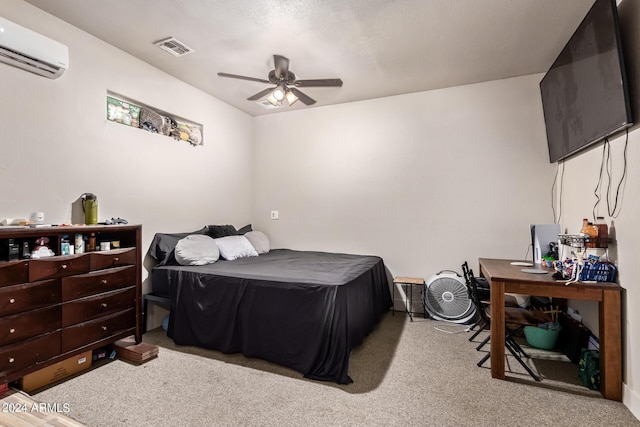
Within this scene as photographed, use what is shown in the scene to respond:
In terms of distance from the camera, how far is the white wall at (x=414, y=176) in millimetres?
3494

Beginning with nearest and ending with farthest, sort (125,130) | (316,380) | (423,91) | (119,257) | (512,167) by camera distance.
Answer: (316,380), (119,257), (125,130), (512,167), (423,91)

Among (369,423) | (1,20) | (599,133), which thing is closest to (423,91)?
(599,133)

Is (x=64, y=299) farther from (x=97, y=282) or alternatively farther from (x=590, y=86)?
(x=590, y=86)

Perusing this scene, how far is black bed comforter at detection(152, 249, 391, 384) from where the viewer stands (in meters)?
2.30

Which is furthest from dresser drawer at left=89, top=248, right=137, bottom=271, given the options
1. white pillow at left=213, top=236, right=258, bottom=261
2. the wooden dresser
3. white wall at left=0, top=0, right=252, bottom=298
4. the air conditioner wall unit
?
the air conditioner wall unit

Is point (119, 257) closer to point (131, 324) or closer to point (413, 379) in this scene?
point (131, 324)

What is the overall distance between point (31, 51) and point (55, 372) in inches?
88.5

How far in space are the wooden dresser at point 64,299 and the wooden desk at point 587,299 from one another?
2853 mm

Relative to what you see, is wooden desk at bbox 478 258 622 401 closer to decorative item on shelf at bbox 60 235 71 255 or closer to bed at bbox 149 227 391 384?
bed at bbox 149 227 391 384

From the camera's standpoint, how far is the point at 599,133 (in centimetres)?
217

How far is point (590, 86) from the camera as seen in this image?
2217 mm

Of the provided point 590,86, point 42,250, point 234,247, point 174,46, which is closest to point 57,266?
point 42,250

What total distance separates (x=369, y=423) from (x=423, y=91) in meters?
3.56

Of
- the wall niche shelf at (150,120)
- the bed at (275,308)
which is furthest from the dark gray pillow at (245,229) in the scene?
the wall niche shelf at (150,120)
